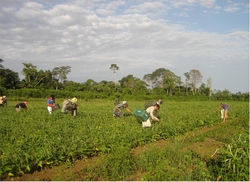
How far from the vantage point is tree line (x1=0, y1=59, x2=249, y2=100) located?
136 ft

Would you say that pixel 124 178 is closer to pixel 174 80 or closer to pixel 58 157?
pixel 58 157

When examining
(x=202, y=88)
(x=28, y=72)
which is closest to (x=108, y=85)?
(x=28, y=72)

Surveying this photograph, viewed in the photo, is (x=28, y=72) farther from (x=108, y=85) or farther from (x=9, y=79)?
(x=108, y=85)

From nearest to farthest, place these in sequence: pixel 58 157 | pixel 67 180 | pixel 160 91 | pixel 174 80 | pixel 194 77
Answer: pixel 67 180 < pixel 58 157 < pixel 160 91 < pixel 174 80 < pixel 194 77

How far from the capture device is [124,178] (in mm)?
4461

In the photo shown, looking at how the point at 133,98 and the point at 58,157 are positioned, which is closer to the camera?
the point at 58,157

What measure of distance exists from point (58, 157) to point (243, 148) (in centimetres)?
485

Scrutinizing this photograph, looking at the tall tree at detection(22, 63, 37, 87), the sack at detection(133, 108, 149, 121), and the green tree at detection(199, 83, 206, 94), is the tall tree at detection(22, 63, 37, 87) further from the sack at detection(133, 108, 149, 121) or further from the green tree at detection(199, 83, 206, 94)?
the green tree at detection(199, 83, 206, 94)

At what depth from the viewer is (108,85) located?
53906 millimetres

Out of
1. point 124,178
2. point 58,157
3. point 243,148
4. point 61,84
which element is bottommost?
point 124,178

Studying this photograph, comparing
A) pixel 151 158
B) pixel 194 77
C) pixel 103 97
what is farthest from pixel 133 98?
pixel 151 158

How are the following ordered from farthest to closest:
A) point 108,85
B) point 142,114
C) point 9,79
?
point 108,85
point 9,79
point 142,114

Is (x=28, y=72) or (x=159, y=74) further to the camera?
(x=159, y=74)

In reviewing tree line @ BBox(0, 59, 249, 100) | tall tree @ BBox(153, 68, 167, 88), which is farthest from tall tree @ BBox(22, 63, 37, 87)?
tall tree @ BBox(153, 68, 167, 88)
